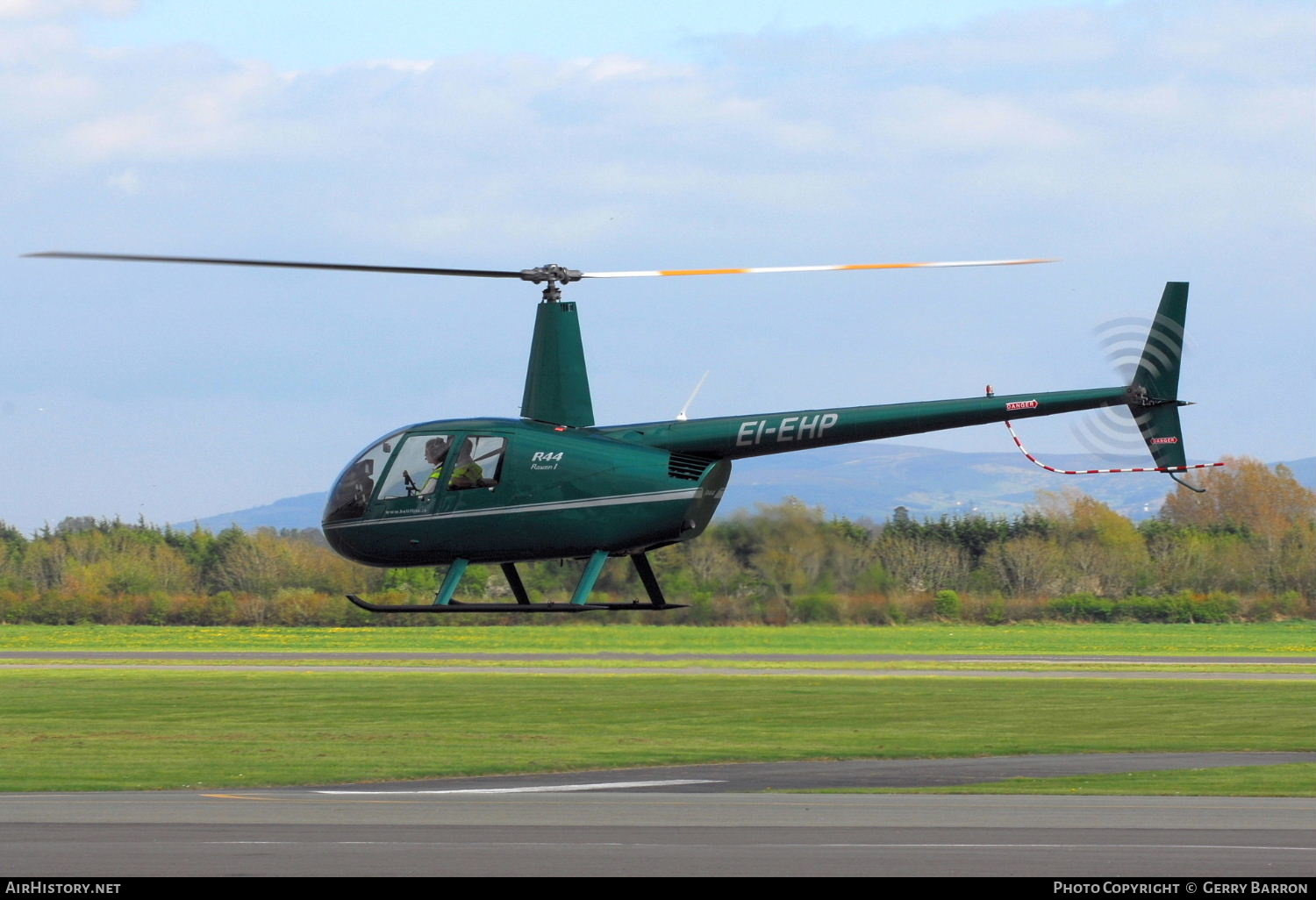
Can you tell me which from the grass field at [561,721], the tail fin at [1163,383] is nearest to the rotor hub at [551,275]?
the tail fin at [1163,383]

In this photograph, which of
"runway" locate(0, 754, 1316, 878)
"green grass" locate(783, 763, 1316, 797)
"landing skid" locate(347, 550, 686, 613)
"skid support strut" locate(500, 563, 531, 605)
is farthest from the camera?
"green grass" locate(783, 763, 1316, 797)

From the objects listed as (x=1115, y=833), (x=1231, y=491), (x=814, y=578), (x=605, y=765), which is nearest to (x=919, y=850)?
(x=1115, y=833)

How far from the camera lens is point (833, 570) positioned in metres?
34.7

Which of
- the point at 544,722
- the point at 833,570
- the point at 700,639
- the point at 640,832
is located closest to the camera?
the point at 640,832

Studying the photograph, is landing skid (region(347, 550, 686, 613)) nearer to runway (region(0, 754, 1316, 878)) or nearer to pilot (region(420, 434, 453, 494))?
pilot (region(420, 434, 453, 494))

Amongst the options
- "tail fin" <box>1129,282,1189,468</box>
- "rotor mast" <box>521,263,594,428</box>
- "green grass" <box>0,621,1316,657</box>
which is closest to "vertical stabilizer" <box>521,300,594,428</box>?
"rotor mast" <box>521,263,594,428</box>

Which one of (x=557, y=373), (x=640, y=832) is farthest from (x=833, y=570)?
(x=557, y=373)

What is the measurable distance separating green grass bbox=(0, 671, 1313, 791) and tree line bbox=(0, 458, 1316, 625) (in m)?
3.21

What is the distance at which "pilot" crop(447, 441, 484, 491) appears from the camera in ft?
73.3

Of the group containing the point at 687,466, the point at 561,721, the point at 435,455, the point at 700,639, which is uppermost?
the point at 435,455

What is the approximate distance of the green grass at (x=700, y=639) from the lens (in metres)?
78.8

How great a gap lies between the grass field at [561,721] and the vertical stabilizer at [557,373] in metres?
14.7

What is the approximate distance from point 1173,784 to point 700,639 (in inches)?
1922

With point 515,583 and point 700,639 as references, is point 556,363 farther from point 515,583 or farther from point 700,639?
point 700,639
